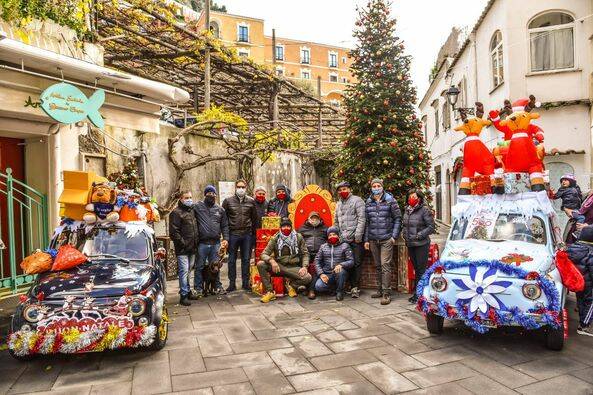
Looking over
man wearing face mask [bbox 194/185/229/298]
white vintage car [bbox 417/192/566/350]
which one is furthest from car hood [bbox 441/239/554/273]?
man wearing face mask [bbox 194/185/229/298]

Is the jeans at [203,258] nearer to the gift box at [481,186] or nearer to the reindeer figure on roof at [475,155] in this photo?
the reindeer figure on roof at [475,155]

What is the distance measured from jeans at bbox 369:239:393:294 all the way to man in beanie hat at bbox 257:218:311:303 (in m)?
1.29

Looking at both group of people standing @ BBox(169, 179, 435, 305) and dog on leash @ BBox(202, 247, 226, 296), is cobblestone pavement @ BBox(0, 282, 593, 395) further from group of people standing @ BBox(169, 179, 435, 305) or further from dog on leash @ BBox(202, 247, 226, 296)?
dog on leash @ BBox(202, 247, 226, 296)

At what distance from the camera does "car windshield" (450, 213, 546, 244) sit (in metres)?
5.81

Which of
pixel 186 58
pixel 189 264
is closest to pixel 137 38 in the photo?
pixel 186 58

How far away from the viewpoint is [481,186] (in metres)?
6.36

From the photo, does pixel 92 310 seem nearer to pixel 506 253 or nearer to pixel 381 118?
pixel 506 253

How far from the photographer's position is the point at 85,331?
459cm

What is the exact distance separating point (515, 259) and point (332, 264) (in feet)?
11.2

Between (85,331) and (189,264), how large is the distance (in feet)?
10.5

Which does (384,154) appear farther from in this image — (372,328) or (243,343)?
(243,343)

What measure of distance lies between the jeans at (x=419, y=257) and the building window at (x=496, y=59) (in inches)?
311

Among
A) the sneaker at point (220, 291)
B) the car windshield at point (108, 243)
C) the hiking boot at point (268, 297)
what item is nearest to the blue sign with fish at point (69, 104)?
the car windshield at point (108, 243)

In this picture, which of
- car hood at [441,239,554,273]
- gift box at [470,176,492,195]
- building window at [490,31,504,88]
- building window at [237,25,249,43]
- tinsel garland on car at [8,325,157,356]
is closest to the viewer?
tinsel garland on car at [8,325,157,356]
